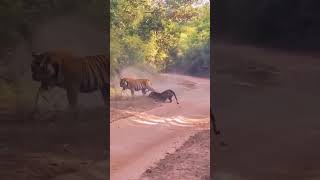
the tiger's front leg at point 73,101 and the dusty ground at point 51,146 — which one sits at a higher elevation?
the tiger's front leg at point 73,101

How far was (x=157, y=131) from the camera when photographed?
314cm

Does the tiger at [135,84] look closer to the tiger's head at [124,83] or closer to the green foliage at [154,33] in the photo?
the tiger's head at [124,83]

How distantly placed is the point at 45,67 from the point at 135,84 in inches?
25.2

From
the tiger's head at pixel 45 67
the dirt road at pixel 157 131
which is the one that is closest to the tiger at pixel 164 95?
the dirt road at pixel 157 131

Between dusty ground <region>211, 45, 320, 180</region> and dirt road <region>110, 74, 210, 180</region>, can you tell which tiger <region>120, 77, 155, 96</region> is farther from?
dusty ground <region>211, 45, 320, 180</region>

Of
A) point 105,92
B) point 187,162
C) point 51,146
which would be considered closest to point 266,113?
point 187,162

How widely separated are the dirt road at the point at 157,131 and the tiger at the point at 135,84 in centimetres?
5

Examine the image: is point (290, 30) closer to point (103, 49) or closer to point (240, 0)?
point (240, 0)

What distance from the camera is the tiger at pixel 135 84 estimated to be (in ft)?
10.3

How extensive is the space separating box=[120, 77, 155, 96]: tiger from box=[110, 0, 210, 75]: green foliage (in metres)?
0.11

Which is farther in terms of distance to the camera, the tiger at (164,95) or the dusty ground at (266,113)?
the tiger at (164,95)

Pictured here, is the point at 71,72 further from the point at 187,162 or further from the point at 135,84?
the point at 187,162

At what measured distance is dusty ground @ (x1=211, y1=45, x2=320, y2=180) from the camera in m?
2.95

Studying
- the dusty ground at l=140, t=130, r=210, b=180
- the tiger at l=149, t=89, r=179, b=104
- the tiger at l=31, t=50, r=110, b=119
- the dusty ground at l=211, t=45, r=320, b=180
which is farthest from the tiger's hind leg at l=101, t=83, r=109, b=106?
the dusty ground at l=211, t=45, r=320, b=180
